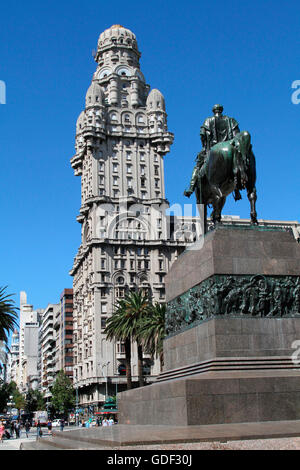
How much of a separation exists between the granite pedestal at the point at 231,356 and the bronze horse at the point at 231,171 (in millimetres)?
1853

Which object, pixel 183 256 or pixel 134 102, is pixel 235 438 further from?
pixel 134 102

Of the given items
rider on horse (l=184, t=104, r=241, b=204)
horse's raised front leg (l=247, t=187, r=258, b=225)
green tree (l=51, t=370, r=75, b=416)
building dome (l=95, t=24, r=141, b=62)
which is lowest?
green tree (l=51, t=370, r=75, b=416)

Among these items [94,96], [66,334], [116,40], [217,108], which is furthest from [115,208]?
[217,108]

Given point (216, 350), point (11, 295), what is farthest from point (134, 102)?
point (216, 350)

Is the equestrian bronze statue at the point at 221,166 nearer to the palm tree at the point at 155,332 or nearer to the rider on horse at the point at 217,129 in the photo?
the rider on horse at the point at 217,129

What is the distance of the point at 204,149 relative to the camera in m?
22.4

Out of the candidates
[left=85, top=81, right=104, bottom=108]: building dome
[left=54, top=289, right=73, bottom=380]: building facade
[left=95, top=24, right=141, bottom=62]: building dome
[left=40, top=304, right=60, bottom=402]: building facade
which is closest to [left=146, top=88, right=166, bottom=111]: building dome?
[left=85, top=81, right=104, bottom=108]: building dome

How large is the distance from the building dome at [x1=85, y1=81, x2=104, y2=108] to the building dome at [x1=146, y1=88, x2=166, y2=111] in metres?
8.99

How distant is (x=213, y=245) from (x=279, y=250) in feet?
7.74

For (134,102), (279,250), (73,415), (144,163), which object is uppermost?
(134,102)

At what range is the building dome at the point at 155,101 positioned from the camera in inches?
4212

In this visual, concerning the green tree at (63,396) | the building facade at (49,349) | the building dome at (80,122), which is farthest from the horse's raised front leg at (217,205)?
the building facade at (49,349)

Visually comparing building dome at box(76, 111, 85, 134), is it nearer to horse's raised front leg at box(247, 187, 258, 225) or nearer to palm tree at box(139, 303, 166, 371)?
palm tree at box(139, 303, 166, 371)

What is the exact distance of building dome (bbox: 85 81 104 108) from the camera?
10344cm
